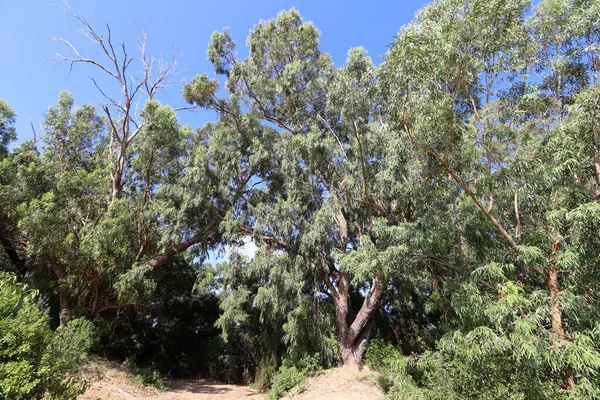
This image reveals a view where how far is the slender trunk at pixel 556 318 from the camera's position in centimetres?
453

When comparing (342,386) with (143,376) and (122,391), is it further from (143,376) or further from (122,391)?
(143,376)

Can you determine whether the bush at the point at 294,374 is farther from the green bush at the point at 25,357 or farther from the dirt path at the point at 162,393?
the green bush at the point at 25,357

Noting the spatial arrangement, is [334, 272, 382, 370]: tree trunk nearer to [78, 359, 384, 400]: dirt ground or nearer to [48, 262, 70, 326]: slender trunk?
[78, 359, 384, 400]: dirt ground

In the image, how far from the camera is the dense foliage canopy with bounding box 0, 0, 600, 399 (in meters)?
5.05

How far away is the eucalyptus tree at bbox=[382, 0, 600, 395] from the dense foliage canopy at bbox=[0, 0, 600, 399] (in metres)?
0.04

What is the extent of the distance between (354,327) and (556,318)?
595 cm

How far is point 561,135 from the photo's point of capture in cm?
526

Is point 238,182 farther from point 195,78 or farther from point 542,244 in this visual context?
point 542,244

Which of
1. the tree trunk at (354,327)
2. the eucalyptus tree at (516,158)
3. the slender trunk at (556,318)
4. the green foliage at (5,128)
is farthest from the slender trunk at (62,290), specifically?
the slender trunk at (556,318)

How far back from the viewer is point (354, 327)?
393 inches

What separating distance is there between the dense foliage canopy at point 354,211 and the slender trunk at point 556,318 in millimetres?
28

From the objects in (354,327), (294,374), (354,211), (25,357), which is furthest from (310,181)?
(25,357)

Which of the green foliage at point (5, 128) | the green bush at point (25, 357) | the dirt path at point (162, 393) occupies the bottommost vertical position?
the dirt path at point (162, 393)

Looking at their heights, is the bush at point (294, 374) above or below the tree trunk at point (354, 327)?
below
